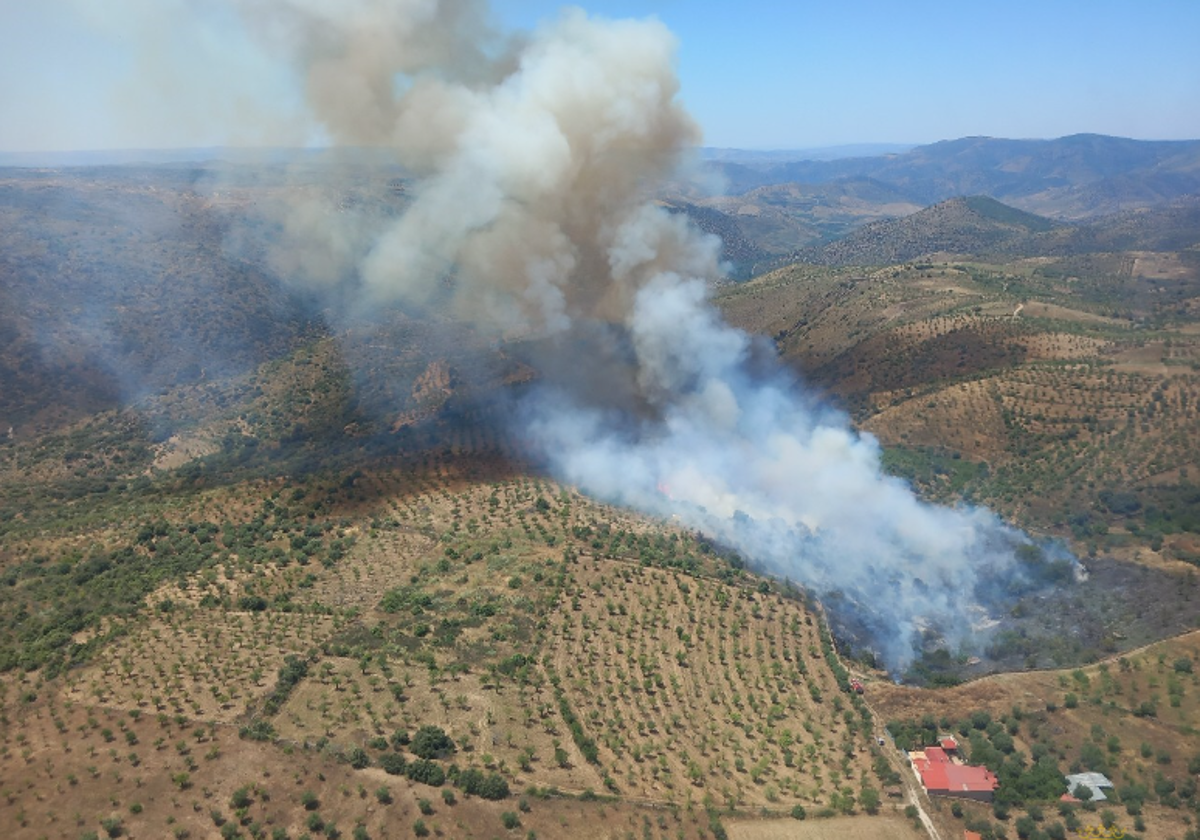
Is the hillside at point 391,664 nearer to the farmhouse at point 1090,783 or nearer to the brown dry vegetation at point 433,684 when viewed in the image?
the brown dry vegetation at point 433,684

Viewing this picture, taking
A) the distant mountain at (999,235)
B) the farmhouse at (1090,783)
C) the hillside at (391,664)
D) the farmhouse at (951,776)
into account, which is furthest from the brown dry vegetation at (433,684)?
the distant mountain at (999,235)

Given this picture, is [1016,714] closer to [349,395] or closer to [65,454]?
[349,395]

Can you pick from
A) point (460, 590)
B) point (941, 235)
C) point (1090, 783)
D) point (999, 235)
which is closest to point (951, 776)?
point (1090, 783)

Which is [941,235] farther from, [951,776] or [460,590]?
[951,776]

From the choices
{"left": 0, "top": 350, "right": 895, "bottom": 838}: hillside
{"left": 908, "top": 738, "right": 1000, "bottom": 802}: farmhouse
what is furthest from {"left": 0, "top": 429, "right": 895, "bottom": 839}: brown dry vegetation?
{"left": 908, "top": 738, "right": 1000, "bottom": 802}: farmhouse

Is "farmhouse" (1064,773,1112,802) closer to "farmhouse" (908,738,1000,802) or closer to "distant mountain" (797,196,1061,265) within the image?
"farmhouse" (908,738,1000,802)
